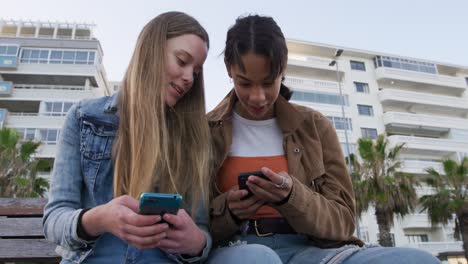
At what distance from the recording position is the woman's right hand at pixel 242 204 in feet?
4.99

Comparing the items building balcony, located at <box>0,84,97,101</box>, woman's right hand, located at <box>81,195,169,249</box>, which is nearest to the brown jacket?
woman's right hand, located at <box>81,195,169,249</box>

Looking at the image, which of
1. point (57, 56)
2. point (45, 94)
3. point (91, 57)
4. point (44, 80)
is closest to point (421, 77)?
point (91, 57)

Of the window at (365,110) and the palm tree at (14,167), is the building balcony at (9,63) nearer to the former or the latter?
the palm tree at (14,167)

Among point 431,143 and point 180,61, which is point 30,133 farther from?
point 431,143

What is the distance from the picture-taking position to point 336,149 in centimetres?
192

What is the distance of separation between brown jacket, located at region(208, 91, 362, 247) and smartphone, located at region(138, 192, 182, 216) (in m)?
0.49

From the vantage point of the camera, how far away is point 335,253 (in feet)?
5.12

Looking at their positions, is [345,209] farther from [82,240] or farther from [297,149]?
[82,240]

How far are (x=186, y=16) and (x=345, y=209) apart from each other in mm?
1245

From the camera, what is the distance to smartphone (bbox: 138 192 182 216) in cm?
112

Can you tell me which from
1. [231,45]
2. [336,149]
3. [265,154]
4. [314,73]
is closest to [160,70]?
[231,45]

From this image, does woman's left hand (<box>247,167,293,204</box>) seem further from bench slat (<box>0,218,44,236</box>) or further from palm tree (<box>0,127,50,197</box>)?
palm tree (<box>0,127,50,197</box>)

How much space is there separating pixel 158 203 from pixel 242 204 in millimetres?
476

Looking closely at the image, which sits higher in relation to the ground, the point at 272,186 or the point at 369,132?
the point at 369,132
